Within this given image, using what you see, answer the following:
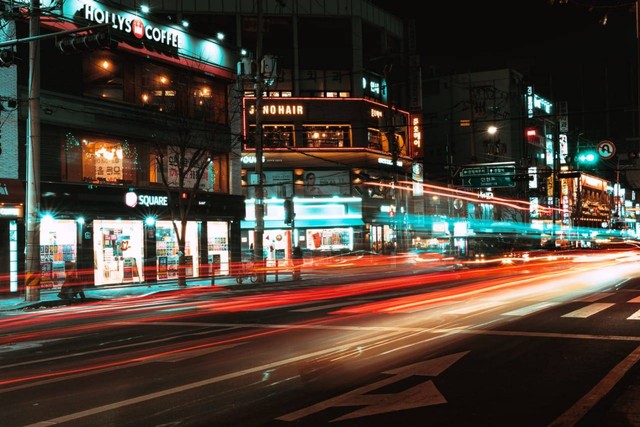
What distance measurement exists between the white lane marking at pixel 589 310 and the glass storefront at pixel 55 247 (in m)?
19.7

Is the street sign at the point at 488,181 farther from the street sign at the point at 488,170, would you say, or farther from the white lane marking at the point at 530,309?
the white lane marking at the point at 530,309

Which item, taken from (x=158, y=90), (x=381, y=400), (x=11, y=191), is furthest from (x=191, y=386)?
(x=158, y=90)

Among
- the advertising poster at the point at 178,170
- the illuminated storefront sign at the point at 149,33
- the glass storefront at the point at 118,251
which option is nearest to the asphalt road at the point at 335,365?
the glass storefront at the point at 118,251

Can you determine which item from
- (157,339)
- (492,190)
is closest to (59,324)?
(157,339)

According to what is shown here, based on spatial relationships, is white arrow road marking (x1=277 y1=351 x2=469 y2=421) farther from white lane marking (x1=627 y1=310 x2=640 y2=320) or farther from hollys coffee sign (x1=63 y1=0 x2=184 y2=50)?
hollys coffee sign (x1=63 y1=0 x2=184 y2=50)

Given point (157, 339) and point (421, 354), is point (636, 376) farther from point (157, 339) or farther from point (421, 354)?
point (157, 339)

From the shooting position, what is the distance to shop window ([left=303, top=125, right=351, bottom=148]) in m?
47.8

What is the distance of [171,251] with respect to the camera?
3136 centimetres

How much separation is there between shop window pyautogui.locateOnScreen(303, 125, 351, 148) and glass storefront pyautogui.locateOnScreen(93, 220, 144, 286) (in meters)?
20.8

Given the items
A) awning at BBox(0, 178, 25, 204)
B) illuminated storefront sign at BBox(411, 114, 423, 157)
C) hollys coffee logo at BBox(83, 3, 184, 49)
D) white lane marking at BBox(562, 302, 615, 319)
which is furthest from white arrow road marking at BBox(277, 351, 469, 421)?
illuminated storefront sign at BBox(411, 114, 423, 157)

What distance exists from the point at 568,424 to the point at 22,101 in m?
23.1

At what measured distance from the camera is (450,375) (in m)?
8.37

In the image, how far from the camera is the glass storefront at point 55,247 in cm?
2550

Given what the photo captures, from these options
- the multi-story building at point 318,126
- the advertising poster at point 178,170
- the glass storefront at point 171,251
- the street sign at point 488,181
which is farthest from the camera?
the multi-story building at point 318,126
